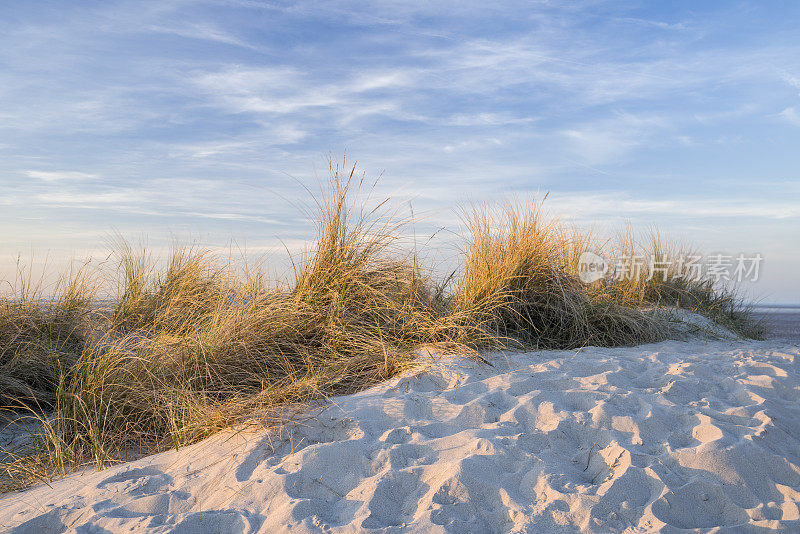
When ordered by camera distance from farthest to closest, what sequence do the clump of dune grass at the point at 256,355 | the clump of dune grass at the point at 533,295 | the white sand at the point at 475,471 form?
the clump of dune grass at the point at 533,295
the clump of dune grass at the point at 256,355
the white sand at the point at 475,471

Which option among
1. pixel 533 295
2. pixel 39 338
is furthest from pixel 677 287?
pixel 39 338

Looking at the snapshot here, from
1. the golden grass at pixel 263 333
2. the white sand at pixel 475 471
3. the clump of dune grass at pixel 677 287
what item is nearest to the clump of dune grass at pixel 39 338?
the golden grass at pixel 263 333

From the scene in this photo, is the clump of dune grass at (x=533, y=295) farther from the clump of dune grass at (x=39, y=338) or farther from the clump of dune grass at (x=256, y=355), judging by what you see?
A: the clump of dune grass at (x=39, y=338)

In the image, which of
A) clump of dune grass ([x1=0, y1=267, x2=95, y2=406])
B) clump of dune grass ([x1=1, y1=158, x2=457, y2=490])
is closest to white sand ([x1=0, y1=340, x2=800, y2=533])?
clump of dune grass ([x1=1, y1=158, x2=457, y2=490])

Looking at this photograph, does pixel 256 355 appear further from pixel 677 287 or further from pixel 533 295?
pixel 677 287

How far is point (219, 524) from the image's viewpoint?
1956 millimetres

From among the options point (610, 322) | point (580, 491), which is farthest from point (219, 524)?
point (610, 322)

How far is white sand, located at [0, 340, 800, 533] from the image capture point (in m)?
1.96

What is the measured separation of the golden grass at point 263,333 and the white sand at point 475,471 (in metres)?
0.38

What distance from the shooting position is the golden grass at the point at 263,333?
313cm

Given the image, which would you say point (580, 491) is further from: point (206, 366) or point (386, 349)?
point (206, 366)

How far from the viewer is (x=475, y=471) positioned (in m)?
2.12

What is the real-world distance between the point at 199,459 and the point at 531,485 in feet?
4.72

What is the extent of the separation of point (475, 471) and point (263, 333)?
82.7 inches
